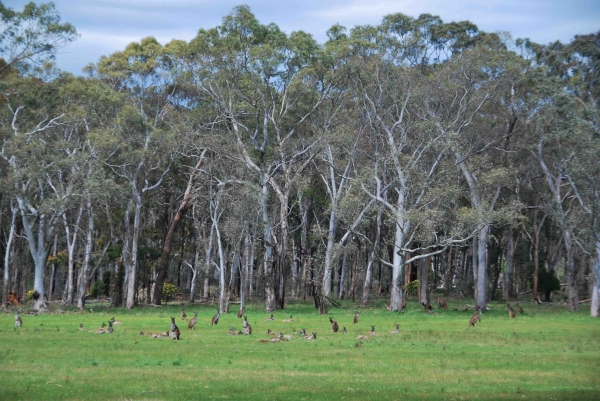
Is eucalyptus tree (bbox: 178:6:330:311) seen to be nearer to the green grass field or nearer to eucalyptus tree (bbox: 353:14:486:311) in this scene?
eucalyptus tree (bbox: 353:14:486:311)

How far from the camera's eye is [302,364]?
59.9ft

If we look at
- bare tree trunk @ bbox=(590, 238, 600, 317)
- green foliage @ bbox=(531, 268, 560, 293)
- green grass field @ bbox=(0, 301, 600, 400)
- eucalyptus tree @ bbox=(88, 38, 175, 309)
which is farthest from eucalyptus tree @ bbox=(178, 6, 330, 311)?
green foliage @ bbox=(531, 268, 560, 293)

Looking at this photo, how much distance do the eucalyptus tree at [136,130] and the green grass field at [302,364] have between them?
1737cm

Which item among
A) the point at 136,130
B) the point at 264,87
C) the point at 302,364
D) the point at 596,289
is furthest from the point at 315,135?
the point at 302,364

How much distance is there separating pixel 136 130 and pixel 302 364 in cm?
3248

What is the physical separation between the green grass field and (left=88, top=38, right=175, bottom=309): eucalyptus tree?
57.0 feet

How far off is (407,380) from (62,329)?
16839 mm

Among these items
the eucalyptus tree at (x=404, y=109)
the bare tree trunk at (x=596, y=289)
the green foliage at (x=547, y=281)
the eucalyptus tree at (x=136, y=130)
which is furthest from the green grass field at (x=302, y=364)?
the green foliage at (x=547, y=281)

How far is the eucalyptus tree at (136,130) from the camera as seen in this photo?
4566cm

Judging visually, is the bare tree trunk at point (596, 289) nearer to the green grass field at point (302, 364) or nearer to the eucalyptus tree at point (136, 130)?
the green grass field at point (302, 364)

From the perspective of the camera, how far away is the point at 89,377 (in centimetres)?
1553

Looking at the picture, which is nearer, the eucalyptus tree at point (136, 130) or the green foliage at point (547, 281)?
the eucalyptus tree at point (136, 130)

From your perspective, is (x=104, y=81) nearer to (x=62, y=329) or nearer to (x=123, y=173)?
(x=123, y=173)

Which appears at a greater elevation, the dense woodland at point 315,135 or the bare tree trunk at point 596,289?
the dense woodland at point 315,135
